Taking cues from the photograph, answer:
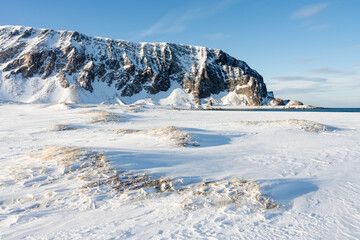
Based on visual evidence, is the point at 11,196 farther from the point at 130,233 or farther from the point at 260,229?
the point at 260,229

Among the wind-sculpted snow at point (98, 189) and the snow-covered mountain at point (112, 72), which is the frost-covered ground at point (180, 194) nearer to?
the wind-sculpted snow at point (98, 189)

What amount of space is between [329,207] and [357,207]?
0.65m

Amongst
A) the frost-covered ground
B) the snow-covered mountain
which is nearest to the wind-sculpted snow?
the frost-covered ground

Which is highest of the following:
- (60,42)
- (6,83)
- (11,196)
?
(60,42)

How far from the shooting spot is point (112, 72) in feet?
500

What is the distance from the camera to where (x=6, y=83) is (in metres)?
121

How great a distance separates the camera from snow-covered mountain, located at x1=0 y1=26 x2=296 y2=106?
12725 cm

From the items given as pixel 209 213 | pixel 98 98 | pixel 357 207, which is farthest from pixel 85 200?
pixel 98 98

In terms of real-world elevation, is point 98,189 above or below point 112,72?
below

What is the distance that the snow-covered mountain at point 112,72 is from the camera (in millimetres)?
127250

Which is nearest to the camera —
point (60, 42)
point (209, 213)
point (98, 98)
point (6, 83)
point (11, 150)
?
point (209, 213)

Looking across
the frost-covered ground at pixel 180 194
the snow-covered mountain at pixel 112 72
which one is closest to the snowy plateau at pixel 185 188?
the frost-covered ground at pixel 180 194

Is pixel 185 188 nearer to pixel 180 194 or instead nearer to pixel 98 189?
pixel 180 194

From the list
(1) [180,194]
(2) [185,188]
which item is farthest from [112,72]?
(1) [180,194]
